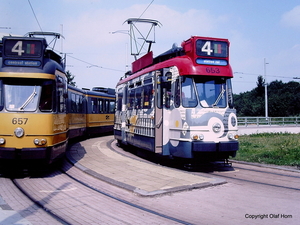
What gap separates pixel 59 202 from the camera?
7047 mm

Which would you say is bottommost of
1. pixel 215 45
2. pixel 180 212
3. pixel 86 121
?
pixel 180 212

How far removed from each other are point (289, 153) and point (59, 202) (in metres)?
10.2

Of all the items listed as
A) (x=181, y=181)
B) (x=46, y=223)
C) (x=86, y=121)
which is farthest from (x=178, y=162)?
(x=86, y=121)

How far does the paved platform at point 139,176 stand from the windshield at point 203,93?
2.12 metres

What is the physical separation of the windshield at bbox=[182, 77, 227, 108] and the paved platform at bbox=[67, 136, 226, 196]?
6.97ft

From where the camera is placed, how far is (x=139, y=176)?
30.8 feet

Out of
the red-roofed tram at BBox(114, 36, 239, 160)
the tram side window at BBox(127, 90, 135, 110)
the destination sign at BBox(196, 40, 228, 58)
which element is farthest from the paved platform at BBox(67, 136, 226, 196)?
the destination sign at BBox(196, 40, 228, 58)

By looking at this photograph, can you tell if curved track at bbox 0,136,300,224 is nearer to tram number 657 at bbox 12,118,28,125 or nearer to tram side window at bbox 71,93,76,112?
tram number 657 at bbox 12,118,28,125

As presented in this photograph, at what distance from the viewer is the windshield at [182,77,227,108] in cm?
1009

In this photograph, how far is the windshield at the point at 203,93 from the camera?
10.1 meters

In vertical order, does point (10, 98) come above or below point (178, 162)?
above

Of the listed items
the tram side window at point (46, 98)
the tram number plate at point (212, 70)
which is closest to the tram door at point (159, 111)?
the tram number plate at point (212, 70)

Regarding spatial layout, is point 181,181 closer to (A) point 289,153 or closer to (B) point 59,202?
(B) point 59,202

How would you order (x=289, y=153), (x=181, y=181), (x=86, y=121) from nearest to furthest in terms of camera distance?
1. (x=181, y=181)
2. (x=289, y=153)
3. (x=86, y=121)
